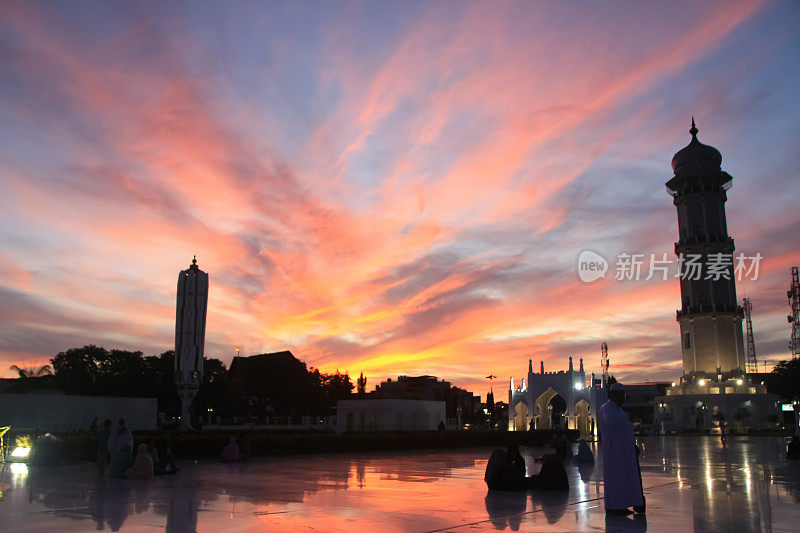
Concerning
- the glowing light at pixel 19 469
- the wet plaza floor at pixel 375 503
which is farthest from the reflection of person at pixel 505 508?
the glowing light at pixel 19 469

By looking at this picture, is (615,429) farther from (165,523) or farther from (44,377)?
(44,377)

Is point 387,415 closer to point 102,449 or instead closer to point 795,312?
point 102,449

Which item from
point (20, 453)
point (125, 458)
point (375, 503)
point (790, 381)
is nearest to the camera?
point (375, 503)

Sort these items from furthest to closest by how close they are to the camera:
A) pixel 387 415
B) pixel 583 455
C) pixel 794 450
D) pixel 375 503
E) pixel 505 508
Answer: pixel 387 415, pixel 794 450, pixel 583 455, pixel 375 503, pixel 505 508

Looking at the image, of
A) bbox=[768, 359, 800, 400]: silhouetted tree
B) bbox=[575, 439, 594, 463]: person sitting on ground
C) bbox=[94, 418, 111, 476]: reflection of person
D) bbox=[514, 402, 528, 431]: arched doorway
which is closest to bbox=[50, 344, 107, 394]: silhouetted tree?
bbox=[514, 402, 528, 431]: arched doorway

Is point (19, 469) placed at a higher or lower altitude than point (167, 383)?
lower

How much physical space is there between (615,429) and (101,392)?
57835 millimetres

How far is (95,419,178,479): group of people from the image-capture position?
597 inches

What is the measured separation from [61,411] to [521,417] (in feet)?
103

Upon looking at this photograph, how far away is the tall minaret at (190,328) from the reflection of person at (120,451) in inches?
651

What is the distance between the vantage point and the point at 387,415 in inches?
1770

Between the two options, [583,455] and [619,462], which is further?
[583,455]

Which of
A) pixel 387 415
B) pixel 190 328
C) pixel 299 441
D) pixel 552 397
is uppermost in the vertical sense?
pixel 190 328

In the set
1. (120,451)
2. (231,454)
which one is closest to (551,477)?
(120,451)
